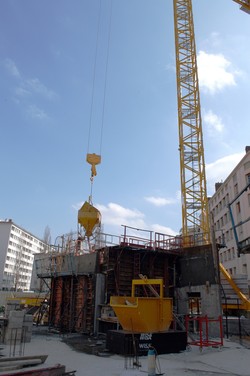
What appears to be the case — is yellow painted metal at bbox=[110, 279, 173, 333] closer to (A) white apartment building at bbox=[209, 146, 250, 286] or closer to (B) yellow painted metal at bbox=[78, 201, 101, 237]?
(B) yellow painted metal at bbox=[78, 201, 101, 237]

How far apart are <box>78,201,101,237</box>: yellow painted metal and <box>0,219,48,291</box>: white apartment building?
240 ft

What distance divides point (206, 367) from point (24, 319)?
8919 mm

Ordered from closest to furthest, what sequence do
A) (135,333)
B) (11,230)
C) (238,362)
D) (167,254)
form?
(238,362), (135,333), (167,254), (11,230)

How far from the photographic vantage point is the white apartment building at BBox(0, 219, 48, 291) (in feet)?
315

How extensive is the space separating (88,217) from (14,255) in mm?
91350

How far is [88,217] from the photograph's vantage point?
1981 cm

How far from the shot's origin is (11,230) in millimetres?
100250

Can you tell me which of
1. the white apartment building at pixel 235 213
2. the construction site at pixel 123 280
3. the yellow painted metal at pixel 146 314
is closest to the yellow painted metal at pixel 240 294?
the construction site at pixel 123 280

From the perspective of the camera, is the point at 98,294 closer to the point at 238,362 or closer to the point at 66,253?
the point at 66,253

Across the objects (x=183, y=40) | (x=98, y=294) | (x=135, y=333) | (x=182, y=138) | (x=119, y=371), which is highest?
(x=183, y=40)

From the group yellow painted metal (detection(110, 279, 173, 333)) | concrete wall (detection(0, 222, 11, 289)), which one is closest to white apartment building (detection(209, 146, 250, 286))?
yellow painted metal (detection(110, 279, 173, 333))

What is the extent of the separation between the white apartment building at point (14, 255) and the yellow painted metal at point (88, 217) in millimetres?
73255

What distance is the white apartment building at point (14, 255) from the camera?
95.9 m

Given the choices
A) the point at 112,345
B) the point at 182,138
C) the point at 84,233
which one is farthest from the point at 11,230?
the point at 112,345
